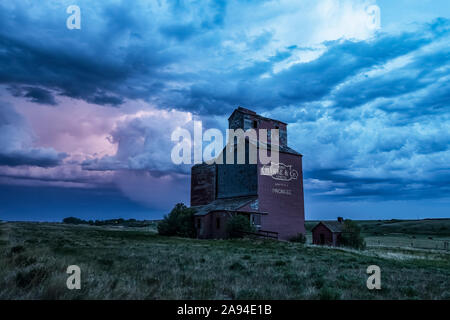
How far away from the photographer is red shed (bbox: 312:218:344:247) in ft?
111

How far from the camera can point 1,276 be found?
19.7ft

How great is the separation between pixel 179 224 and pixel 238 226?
9159 mm

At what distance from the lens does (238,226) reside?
28.4 metres

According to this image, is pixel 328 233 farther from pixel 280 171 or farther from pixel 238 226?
pixel 238 226

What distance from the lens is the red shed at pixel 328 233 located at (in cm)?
3384

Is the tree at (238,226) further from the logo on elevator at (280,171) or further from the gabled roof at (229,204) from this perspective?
the logo on elevator at (280,171)

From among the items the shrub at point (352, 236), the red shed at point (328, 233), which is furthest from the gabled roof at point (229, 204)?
the shrub at point (352, 236)

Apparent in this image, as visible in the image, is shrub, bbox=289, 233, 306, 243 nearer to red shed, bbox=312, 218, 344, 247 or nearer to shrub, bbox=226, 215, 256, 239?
red shed, bbox=312, 218, 344, 247

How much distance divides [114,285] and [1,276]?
2.33 metres

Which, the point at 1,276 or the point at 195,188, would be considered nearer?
the point at 1,276
